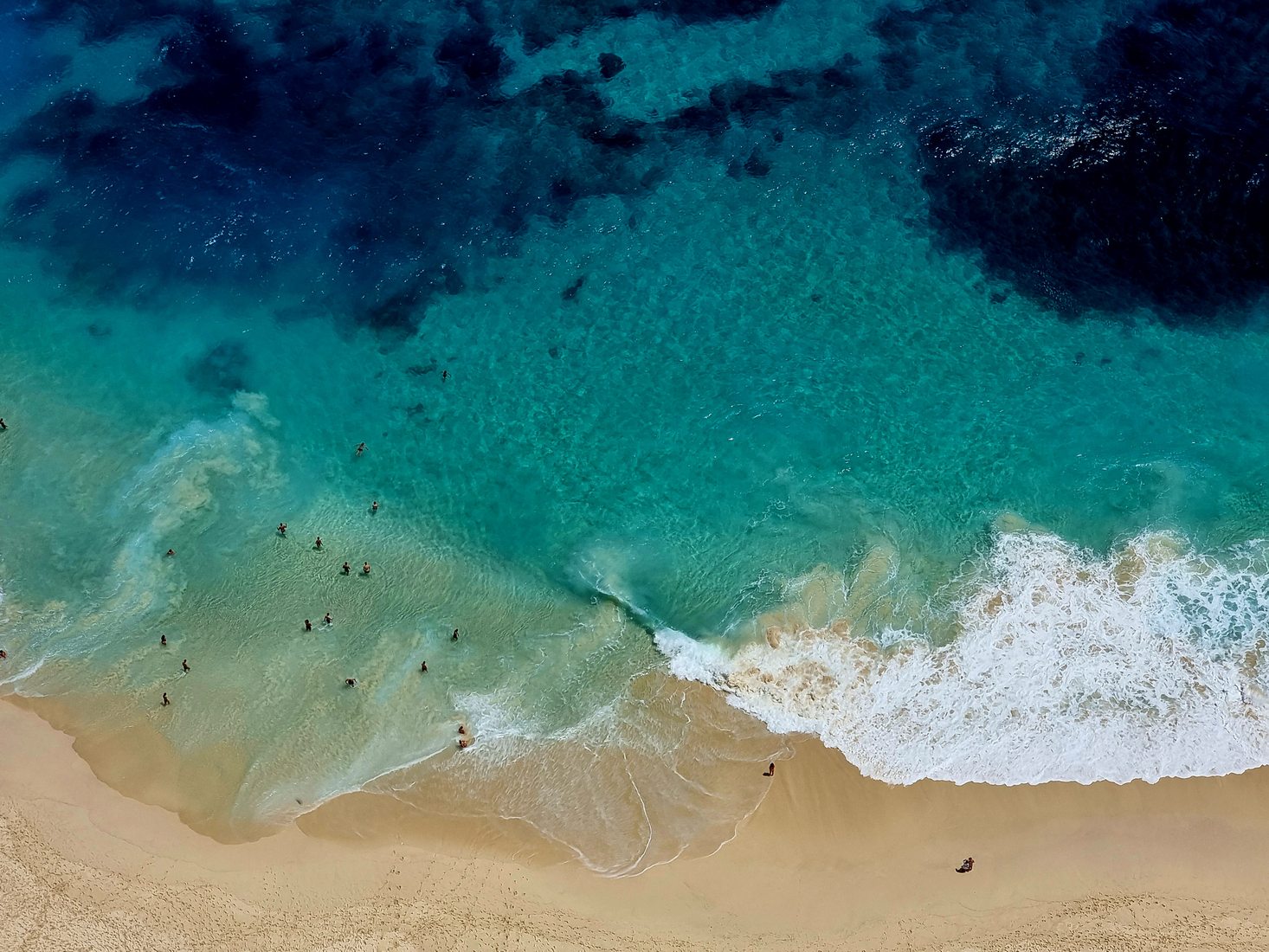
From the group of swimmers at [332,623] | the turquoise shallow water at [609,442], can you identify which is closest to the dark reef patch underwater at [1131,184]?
the turquoise shallow water at [609,442]

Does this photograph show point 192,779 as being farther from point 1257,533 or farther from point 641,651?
point 1257,533

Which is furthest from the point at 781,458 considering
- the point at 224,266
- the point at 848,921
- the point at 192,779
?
the point at 224,266

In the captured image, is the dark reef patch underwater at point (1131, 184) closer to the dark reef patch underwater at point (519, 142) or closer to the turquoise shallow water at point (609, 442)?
the dark reef patch underwater at point (519, 142)

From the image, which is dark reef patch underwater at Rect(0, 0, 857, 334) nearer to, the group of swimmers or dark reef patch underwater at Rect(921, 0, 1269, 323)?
dark reef patch underwater at Rect(921, 0, 1269, 323)

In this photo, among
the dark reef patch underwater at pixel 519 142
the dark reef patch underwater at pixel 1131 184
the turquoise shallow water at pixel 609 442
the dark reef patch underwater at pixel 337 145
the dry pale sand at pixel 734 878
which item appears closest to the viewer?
the dry pale sand at pixel 734 878

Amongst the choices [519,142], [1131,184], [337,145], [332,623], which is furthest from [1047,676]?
[337,145]

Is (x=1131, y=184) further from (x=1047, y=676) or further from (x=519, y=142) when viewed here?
(x=519, y=142)

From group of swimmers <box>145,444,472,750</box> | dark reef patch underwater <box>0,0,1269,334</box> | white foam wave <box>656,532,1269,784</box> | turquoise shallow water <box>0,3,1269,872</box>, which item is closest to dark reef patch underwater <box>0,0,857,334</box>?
dark reef patch underwater <box>0,0,1269,334</box>
